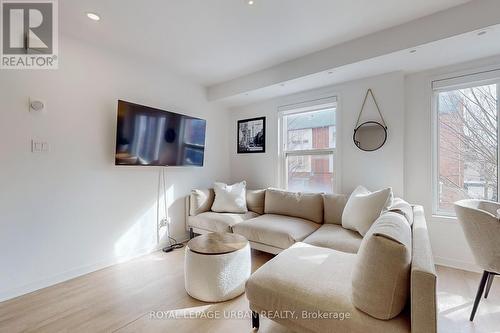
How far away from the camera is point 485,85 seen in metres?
2.36

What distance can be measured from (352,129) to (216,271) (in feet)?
7.84

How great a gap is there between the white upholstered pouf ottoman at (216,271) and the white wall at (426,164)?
2.20m

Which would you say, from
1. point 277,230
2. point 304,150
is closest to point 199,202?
point 277,230

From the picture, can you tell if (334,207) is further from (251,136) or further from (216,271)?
(251,136)

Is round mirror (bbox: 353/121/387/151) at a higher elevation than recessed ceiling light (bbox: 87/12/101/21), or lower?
lower

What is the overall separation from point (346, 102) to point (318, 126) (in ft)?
1.64

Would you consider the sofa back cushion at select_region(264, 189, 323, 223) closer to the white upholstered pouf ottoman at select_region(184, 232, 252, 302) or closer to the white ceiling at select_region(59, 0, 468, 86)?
the white upholstered pouf ottoman at select_region(184, 232, 252, 302)

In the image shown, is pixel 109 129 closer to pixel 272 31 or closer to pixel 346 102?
pixel 272 31

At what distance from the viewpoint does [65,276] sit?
226 centimetres

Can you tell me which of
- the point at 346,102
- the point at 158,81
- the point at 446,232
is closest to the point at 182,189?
the point at 158,81

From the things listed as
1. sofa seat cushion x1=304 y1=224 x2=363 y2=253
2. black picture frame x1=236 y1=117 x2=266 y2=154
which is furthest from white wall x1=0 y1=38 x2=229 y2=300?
sofa seat cushion x1=304 y1=224 x2=363 y2=253

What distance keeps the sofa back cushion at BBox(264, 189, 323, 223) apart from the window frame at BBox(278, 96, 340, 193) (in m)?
0.39

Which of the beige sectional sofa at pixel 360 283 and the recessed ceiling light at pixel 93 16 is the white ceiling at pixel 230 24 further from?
the beige sectional sofa at pixel 360 283

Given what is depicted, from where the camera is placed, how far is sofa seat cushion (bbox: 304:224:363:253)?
2.03 metres
